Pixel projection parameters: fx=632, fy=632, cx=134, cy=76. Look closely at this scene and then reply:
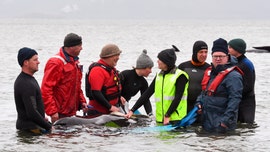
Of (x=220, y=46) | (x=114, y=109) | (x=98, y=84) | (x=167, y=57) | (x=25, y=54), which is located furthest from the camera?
(x=114, y=109)

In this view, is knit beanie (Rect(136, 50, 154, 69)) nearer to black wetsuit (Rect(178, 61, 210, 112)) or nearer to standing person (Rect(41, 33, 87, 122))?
black wetsuit (Rect(178, 61, 210, 112))

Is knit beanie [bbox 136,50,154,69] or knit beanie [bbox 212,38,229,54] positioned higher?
knit beanie [bbox 212,38,229,54]

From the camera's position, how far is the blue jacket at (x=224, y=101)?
12.5 meters

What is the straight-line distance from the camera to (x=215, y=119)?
12.9 meters

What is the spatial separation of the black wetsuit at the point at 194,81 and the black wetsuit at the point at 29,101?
10.7 feet

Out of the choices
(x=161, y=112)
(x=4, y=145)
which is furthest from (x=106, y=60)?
(x=4, y=145)

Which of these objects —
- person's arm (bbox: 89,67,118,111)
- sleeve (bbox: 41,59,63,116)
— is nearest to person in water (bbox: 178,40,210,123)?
person's arm (bbox: 89,67,118,111)

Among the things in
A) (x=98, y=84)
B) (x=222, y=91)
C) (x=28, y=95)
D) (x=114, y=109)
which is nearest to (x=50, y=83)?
(x=98, y=84)

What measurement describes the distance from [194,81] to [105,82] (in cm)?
200

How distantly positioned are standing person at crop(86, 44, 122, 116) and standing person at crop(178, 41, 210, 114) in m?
1.60

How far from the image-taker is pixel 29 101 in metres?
12.6

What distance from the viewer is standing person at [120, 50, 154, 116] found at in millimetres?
14578

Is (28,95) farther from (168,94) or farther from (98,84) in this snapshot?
(168,94)

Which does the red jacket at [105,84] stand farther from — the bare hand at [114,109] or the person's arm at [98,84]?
the bare hand at [114,109]
